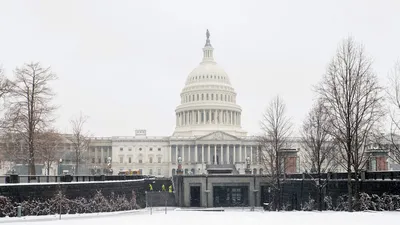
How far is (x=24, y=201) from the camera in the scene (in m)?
37.9

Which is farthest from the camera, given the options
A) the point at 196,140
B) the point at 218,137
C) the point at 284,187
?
the point at 196,140

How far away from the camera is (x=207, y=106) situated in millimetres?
172250

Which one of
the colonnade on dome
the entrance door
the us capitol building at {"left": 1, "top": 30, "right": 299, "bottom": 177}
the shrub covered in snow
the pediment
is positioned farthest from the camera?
the colonnade on dome

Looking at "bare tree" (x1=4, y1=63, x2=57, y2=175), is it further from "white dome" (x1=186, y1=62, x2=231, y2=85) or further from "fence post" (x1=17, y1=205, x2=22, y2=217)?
"white dome" (x1=186, y1=62, x2=231, y2=85)

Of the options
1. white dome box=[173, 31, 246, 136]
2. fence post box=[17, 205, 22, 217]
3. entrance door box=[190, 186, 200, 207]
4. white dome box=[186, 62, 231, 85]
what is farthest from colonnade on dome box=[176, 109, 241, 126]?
fence post box=[17, 205, 22, 217]

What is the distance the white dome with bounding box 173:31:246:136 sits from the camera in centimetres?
17225

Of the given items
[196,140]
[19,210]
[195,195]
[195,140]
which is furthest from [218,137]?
[19,210]

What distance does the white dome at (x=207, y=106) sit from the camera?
565 feet

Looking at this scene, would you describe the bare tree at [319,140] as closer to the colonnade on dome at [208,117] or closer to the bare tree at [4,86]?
the bare tree at [4,86]

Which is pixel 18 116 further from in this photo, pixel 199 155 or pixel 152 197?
pixel 199 155

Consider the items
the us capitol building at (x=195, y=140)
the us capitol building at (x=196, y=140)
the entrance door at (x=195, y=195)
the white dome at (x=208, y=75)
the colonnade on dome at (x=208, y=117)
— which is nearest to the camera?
the entrance door at (x=195, y=195)

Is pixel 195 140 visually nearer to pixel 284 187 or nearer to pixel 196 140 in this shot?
pixel 196 140

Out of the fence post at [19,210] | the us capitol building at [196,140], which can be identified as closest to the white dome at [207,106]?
the us capitol building at [196,140]

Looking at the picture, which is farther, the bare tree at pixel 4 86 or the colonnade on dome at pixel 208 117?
the colonnade on dome at pixel 208 117
